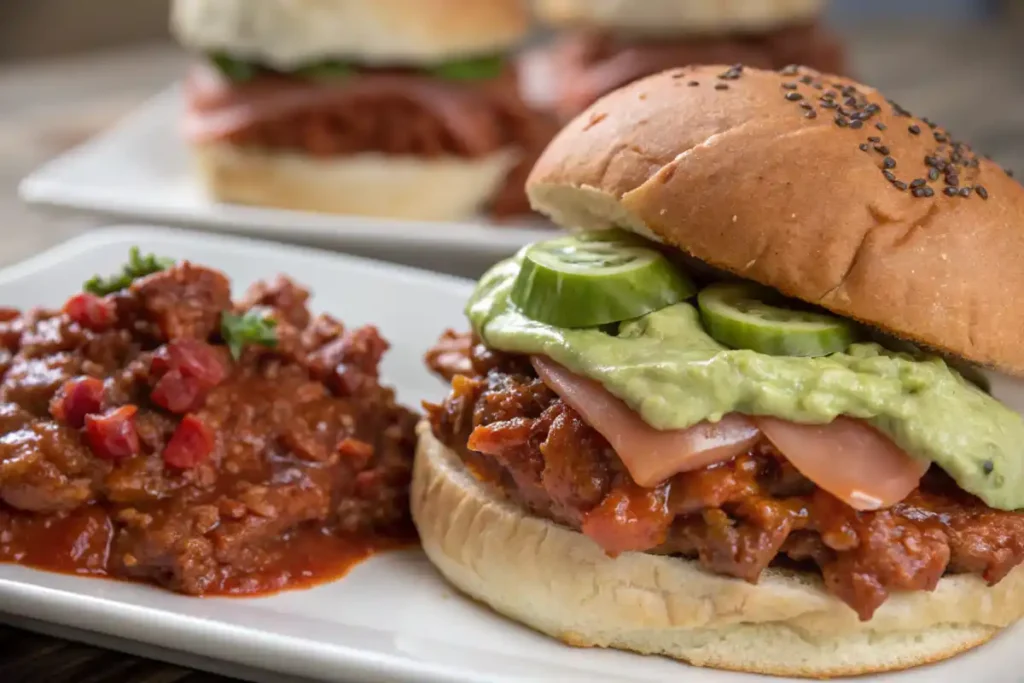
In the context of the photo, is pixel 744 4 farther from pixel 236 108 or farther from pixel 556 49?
pixel 236 108

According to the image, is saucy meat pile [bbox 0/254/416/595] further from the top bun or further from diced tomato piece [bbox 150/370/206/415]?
the top bun

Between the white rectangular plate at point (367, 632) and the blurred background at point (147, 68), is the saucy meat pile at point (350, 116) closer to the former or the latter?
the blurred background at point (147, 68)

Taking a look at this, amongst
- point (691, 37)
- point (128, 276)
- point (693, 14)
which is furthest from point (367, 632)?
point (691, 37)

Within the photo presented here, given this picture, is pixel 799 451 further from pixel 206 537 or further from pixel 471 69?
pixel 471 69

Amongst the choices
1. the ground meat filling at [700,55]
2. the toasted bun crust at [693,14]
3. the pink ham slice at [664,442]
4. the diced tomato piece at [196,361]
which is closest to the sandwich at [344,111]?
the ground meat filling at [700,55]

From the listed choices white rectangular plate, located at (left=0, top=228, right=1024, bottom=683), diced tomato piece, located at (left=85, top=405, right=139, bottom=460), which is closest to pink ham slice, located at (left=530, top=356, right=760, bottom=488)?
white rectangular plate, located at (left=0, top=228, right=1024, bottom=683)
